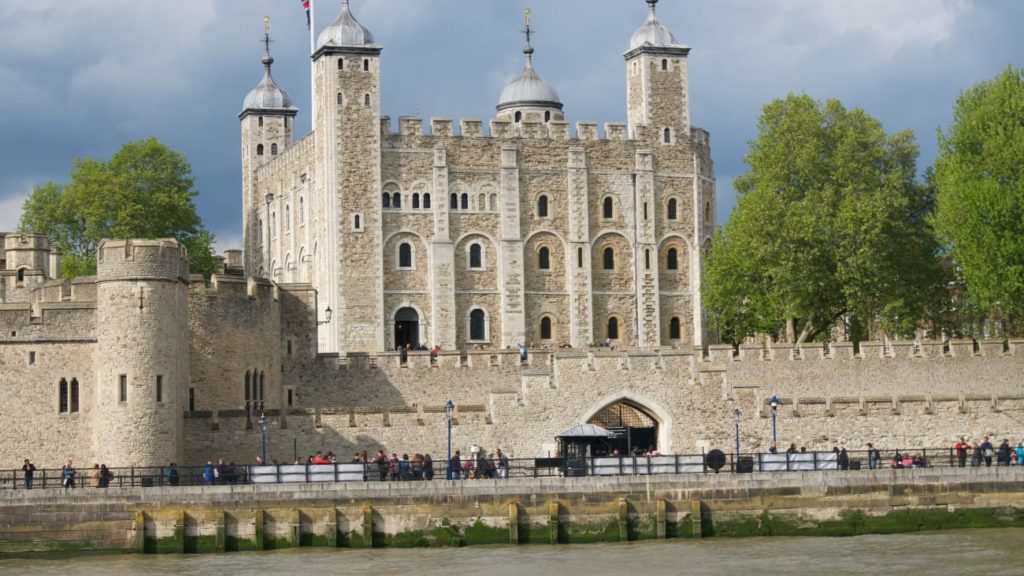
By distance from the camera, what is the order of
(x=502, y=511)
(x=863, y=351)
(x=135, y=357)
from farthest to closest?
(x=863, y=351) → (x=135, y=357) → (x=502, y=511)

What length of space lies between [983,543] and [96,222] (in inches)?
1956

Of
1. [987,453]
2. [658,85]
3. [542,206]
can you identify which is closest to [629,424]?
[987,453]

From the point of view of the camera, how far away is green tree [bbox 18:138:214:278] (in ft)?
285

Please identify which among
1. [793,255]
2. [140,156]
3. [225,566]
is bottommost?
[225,566]

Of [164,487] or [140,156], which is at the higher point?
[140,156]

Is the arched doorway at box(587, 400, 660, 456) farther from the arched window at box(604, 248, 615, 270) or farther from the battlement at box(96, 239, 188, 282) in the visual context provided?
the arched window at box(604, 248, 615, 270)

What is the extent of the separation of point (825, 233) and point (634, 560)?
3017cm

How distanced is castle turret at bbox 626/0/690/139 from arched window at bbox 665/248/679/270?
4209mm

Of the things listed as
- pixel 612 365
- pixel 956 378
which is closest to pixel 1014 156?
pixel 956 378

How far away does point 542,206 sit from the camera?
3157 inches

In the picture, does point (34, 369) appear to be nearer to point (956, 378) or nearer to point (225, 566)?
point (225, 566)

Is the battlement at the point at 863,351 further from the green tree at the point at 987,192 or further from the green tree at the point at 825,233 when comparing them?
the green tree at the point at 825,233

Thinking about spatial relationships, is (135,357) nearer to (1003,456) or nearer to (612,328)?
(1003,456)

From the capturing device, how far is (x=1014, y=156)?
66.2 meters
